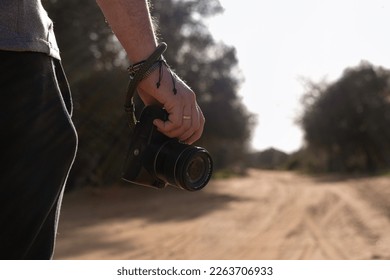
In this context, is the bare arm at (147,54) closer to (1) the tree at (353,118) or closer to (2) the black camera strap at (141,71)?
(2) the black camera strap at (141,71)

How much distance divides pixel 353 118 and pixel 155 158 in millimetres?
32003

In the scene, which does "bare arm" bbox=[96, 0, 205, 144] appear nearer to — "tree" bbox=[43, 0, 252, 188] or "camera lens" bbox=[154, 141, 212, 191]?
"camera lens" bbox=[154, 141, 212, 191]

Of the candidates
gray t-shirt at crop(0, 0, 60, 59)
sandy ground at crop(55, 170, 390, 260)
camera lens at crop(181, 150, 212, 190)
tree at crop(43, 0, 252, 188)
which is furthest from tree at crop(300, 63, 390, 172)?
gray t-shirt at crop(0, 0, 60, 59)

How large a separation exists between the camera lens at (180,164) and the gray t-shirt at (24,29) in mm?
436

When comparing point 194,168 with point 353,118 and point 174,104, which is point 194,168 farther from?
point 353,118

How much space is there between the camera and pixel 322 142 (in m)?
33.2

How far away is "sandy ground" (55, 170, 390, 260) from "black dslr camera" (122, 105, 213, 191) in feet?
13.4

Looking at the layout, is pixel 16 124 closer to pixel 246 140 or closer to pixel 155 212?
pixel 155 212

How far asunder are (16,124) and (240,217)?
27.7 feet

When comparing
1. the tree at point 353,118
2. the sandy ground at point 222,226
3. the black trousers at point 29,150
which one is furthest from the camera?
the tree at point 353,118

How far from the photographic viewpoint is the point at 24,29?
3.94 ft

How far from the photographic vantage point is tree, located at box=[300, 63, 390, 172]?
102ft

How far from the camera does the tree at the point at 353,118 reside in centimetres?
3114

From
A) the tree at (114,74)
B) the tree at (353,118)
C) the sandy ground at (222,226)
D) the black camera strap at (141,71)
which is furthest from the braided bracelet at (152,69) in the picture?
the tree at (353,118)
